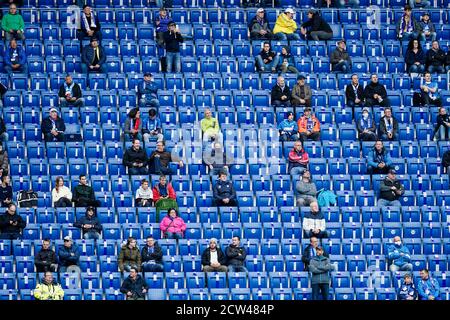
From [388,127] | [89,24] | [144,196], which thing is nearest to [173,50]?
[89,24]

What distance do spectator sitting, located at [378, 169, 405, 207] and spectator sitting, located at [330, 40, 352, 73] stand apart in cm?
369

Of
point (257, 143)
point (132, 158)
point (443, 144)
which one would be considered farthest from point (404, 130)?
point (132, 158)

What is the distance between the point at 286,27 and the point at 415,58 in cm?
297

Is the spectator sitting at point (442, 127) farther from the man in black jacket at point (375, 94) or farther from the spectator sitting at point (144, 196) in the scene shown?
the spectator sitting at point (144, 196)

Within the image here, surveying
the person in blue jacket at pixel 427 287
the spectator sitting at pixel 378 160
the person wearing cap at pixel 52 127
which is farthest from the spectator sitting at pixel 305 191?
the person wearing cap at pixel 52 127

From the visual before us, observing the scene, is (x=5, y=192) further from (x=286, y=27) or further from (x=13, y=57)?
(x=286, y=27)

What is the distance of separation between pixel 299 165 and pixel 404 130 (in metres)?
2.70

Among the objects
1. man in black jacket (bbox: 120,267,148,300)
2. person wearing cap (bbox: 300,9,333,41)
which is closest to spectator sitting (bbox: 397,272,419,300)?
man in black jacket (bbox: 120,267,148,300)

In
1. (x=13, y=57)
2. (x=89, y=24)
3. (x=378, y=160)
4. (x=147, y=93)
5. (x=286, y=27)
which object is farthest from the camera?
(x=286, y=27)

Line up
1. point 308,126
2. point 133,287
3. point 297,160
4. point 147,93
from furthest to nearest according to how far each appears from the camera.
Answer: point 147,93 < point 308,126 < point 297,160 < point 133,287

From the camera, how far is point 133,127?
3462 cm

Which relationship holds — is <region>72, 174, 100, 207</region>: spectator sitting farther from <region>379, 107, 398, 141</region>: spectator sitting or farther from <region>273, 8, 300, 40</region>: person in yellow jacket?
<region>273, 8, 300, 40</region>: person in yellow jacket

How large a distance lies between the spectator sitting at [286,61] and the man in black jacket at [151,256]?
A: 21.1 ft

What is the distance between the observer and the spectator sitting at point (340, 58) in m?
36.7
